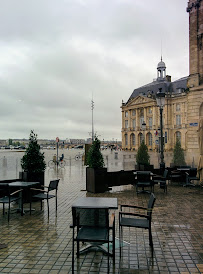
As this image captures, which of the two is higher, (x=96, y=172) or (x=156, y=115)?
(x=156, y=115)

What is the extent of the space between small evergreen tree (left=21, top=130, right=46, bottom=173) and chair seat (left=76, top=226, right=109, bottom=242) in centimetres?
491

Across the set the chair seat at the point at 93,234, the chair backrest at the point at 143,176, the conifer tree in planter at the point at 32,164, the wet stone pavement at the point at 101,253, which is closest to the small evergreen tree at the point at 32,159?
the conifer tree in planter at the point at 32,164

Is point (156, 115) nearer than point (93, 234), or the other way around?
point (93, 234)

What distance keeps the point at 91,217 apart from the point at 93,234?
0.26 metres

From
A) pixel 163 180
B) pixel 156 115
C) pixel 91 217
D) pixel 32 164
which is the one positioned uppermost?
pixel 156 115

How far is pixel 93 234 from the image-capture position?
12.8 feet

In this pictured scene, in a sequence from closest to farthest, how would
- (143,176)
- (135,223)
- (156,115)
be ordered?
(135,223), (143,176), (156,115)

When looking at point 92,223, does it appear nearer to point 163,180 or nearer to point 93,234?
point 93,234

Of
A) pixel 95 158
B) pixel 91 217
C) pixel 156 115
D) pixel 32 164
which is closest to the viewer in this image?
pixel 91 217

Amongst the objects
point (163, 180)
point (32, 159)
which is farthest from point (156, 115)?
point (32, 159)

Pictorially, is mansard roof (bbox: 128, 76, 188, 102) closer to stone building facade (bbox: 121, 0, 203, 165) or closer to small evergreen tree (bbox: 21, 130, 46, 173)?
stone building facade (bbox: 121, 0, 203, 165)

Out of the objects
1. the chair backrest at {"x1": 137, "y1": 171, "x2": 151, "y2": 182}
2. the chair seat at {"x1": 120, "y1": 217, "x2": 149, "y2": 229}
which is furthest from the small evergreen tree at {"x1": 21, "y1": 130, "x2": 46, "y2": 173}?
the chair seat at {"x1": 120, "y1": 217, "x2": 149, "y2": 229}

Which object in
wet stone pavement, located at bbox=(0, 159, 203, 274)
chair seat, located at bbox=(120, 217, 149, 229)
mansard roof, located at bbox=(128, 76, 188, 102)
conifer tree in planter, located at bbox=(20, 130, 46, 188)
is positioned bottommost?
wet stone pavement, located at bbox=(0, 159, 203, 274)

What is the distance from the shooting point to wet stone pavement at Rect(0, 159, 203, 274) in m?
3.97
